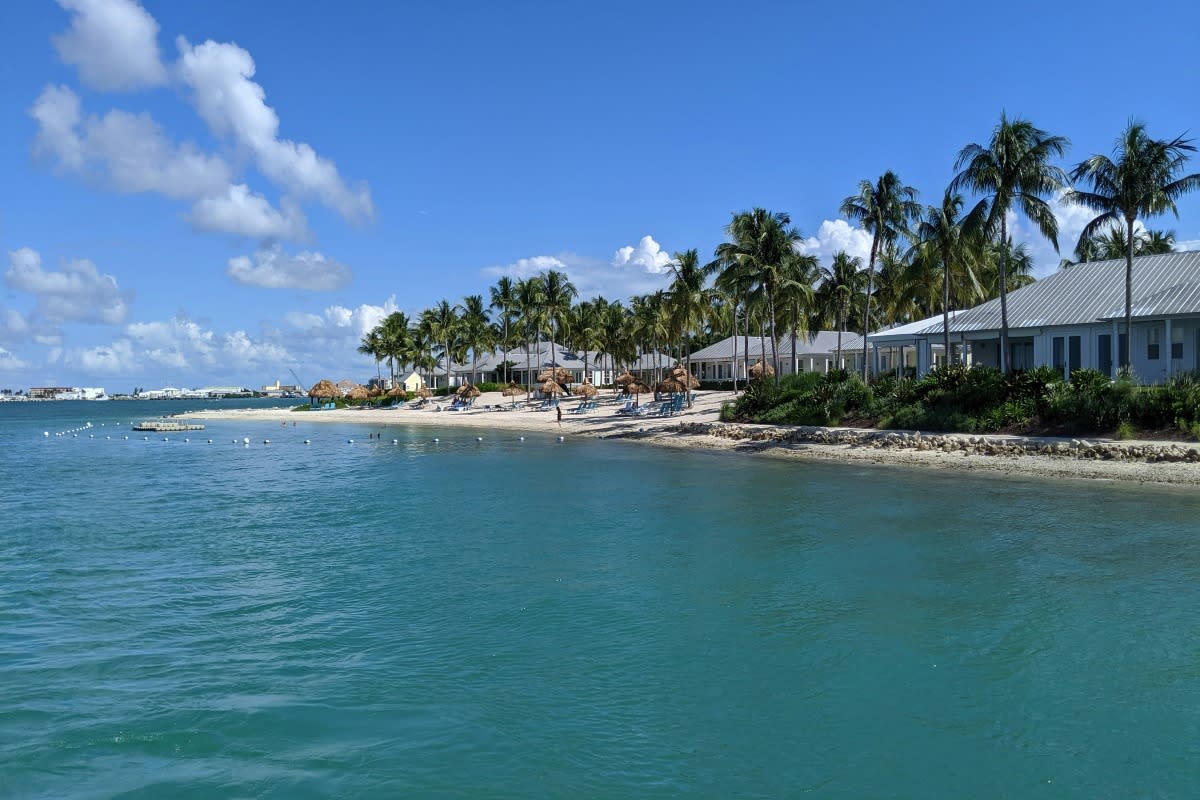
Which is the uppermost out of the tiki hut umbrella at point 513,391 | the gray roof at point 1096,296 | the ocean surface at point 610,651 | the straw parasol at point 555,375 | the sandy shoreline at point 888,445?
the gray roof at point 1096,296

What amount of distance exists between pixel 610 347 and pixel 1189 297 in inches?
1902

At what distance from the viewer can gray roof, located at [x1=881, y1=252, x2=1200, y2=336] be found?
32938 mm

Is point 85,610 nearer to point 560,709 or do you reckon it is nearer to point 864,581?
point 560,709

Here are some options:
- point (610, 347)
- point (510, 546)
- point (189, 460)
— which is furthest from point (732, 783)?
point (610, 347)

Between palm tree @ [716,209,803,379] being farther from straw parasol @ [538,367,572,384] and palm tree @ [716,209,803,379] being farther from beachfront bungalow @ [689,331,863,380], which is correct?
straw parasol @ [538,367,572,384]

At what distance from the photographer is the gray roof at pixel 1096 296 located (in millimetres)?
32938

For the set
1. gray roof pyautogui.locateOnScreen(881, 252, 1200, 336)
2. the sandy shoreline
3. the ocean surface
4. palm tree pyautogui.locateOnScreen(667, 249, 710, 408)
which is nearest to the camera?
the ocean surface

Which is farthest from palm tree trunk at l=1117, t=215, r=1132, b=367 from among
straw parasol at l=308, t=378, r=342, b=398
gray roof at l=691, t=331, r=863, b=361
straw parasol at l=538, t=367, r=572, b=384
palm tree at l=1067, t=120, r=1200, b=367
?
straw parasol at l=308, t=378, r=342, b=398

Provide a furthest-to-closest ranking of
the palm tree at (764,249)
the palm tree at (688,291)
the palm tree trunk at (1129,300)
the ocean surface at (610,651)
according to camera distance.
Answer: the palm tree at (688,291) < the palm tree at (764,249) < the palm tree trunk at (1129,300) < the ocean surface at (610,651)

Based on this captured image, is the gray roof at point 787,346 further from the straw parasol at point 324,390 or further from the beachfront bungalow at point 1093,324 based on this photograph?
the straw parasol at point 324,390

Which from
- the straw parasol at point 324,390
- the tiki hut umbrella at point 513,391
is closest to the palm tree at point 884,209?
the tiki hut umbrella at point 513,391

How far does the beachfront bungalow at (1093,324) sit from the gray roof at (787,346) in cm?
1968

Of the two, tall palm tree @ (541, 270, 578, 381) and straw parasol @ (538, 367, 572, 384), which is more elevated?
tall palm tree @ (541, 270, 578, 381)

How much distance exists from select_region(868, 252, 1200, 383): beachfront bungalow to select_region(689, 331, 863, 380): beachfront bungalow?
58.0ft
